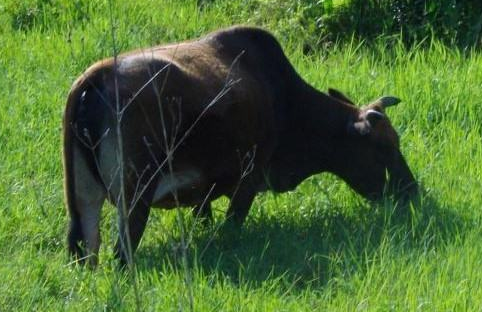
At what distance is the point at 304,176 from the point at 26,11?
402 cm

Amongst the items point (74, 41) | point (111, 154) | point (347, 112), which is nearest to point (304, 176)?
point (347, 112)

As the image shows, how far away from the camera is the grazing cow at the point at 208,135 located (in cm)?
732

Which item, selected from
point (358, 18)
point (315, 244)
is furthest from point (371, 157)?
point (358, 18)

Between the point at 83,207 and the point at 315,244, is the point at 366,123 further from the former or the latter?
the point at 83,207

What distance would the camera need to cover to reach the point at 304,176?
8672mm

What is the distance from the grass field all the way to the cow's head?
5.0 inches

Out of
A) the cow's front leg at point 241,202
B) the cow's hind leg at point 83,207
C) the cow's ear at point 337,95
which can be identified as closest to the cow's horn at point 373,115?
the cow's ear at point 337,95

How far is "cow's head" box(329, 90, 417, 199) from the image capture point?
862 centimetres

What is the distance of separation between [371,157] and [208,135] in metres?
1.46

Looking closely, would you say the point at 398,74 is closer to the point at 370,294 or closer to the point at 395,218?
the point at 395,218

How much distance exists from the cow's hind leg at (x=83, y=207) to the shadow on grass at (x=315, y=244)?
301mm

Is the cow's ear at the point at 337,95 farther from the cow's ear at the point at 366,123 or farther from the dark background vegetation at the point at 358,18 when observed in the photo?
the dark background vegetation at the point at 358,18

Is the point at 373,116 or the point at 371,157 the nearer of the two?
the point at 373,116

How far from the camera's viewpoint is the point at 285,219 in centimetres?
816
